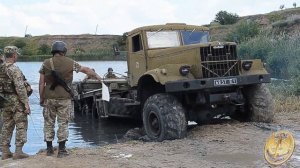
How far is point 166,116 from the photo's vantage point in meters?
10.0

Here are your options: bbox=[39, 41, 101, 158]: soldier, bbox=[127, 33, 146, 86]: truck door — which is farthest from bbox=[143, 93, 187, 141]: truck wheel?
bbox=[39, 41, 101, 158]: soldier

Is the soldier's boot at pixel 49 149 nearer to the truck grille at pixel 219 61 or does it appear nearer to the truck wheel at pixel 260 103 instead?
the truck grille at pixel 219 61

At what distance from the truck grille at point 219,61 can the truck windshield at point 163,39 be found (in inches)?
57.8

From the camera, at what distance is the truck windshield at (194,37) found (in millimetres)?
11969

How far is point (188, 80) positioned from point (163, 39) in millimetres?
2187

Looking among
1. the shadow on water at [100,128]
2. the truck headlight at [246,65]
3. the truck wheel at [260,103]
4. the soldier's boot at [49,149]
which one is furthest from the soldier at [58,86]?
the truck wheel at [260,103]

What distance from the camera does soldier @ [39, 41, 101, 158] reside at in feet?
28.3

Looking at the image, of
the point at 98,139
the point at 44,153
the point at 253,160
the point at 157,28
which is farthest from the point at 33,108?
the point at 253,160

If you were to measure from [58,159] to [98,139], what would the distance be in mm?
3994

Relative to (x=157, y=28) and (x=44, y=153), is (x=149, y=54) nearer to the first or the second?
(x=157, y=28)

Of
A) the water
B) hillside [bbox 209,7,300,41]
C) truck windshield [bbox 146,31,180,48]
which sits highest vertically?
hillside [bbox 209,7,300,41]

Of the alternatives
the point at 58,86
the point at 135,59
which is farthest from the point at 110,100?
the point at 58,86

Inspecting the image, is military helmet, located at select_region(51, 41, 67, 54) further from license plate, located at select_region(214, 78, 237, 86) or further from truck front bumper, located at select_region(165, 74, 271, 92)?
license plate, located at select_region(214, 78, 237, 86)

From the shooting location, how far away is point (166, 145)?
9.50 meters
